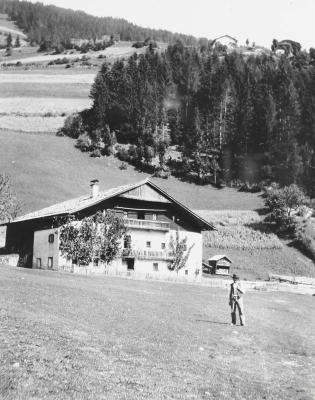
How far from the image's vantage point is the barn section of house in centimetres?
5047

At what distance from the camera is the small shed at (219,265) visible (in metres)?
63.1

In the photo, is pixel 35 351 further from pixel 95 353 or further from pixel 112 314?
pixel 112 314

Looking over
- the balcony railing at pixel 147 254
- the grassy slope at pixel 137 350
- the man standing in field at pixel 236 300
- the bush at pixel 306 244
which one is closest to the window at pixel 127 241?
the balcony railing at pixel 147 254

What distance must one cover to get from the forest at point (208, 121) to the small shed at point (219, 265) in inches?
1287

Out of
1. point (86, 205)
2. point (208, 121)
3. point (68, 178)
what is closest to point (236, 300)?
point (86, 205)

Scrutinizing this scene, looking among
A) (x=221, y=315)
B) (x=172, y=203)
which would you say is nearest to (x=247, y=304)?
(x=221, y=315)

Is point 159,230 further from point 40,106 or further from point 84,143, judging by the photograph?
point 40,106

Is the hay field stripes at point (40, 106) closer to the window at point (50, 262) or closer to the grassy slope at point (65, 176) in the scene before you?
the grassy slope at point (65, 176)

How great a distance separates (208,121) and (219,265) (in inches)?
1960

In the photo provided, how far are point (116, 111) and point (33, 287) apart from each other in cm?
8452

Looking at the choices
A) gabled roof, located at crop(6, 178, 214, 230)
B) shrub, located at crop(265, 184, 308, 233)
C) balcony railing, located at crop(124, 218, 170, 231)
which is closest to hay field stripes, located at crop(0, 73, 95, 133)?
shrub, located at crop(265, 184, 308, 233)

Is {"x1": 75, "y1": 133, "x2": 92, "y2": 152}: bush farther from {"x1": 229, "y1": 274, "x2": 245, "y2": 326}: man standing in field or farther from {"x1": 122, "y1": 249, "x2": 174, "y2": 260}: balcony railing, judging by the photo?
{"x1": 229, "y1": 274, "x2": 245, "y2": 326}: man standing in field

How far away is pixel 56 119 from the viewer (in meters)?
115

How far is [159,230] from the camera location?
2185 inches
